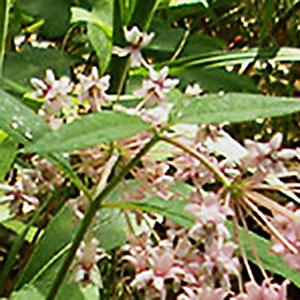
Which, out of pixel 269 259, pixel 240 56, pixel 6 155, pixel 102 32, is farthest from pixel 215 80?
pixel 269 259

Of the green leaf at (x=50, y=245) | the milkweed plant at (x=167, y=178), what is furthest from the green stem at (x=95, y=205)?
the green leaf at (x=50, y=245)

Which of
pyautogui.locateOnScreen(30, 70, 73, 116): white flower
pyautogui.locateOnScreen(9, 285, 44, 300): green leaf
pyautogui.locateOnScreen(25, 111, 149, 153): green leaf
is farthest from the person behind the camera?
pyautogui.locateOnScreen(9, 285, 44, 300): green leaf

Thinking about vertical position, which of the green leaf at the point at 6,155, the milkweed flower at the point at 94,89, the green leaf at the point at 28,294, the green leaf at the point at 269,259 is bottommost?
the green leaf at the point at 28,294

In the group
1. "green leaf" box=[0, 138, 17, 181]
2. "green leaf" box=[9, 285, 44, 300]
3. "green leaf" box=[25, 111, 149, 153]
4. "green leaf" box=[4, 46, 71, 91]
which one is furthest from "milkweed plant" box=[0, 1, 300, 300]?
"green leaf" box=[4, 46, 71, 91]

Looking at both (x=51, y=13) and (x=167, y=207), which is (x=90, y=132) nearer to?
(x=167, y=207)

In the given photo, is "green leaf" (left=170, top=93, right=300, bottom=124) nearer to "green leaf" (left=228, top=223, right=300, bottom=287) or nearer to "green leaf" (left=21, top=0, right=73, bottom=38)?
"green leaf" (left=228, top=223, right=300, bottom=287)

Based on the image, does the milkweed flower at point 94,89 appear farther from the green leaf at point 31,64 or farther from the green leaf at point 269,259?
the green leaf at point 31,64

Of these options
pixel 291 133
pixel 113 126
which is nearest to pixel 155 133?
pixel 113 126
